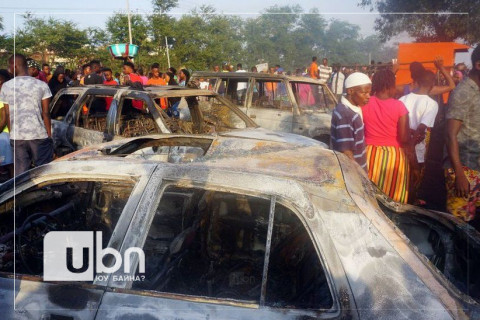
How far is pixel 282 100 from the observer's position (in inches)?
275

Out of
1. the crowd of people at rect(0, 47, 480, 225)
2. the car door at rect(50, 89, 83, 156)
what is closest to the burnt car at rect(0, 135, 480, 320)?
the crowd of people at rect(0, 47, 480, 225)

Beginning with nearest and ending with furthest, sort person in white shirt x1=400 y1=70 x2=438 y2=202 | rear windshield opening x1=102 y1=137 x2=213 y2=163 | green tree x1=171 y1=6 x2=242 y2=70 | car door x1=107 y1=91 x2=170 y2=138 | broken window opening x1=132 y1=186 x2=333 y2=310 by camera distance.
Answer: broken window opening x1=132 y1=186 x2=333 y2=310 < rear windshield opening x1=102 y1=137 x2=213 y2=163 < person in white shirt x1=400 y1=70 x2=438 y2=202 < car door x1=107 y1=91 x2=170 y2=138 < green tree x1=171 y1=6 x2=242 y2=70

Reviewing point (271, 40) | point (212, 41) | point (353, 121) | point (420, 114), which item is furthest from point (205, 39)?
point (353, 121)

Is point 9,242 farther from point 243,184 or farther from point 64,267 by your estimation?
point 243,184

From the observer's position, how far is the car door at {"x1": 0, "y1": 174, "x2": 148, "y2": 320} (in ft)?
5.36

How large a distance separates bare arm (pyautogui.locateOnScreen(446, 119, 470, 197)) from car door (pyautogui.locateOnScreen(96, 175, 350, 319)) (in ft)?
4.82

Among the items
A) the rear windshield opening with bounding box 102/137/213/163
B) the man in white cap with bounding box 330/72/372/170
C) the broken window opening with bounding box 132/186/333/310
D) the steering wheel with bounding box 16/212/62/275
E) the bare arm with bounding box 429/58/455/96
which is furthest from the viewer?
the bare arm with bounding box 429/58/455/96

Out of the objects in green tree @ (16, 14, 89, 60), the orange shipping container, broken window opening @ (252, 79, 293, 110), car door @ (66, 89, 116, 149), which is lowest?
car door @ (66, 89, 116, 149)

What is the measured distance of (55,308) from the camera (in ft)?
5.32

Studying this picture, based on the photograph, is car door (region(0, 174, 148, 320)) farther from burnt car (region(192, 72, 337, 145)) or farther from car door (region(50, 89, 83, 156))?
burnt car (region(192, 72, 337, 145))

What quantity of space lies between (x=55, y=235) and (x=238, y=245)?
1.15 meters

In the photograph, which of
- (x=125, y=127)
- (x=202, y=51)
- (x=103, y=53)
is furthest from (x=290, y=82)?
(x=103, y=53)

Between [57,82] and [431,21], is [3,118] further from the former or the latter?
[431,21]

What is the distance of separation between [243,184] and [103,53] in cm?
2184
